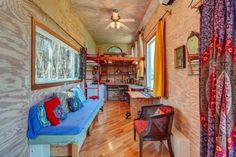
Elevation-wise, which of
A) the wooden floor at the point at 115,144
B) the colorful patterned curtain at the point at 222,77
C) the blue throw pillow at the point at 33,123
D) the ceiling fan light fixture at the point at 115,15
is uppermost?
the ceiling fan light fixture at the point at 115,15

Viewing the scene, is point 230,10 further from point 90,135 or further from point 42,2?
point 90,135

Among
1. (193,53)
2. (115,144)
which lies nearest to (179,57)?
(193,53)

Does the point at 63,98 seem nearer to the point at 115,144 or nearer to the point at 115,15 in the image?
the point at 115,144

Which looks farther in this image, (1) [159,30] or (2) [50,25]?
(1) [159,30]

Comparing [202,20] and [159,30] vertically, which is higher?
[159,30]

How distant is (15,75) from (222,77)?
2.01m

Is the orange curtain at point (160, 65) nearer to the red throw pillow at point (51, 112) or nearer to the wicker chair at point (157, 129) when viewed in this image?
the wicker chair at point (157, 129)

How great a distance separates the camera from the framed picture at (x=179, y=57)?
258 cm

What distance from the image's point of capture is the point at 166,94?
3.44m

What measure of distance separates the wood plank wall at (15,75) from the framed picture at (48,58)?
165mm

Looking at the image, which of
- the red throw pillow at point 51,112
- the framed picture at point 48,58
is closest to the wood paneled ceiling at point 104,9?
the framed picture at point 48,58

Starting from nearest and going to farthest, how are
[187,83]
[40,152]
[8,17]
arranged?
[8,17] → [40,152] → [187,83]

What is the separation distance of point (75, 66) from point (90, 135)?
2.00 m

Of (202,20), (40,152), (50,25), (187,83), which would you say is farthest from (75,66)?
(202,20)
